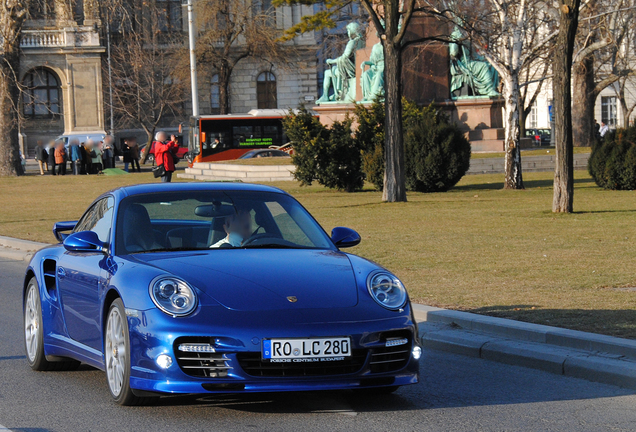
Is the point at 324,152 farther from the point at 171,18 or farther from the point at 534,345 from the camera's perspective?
the point at 171,18

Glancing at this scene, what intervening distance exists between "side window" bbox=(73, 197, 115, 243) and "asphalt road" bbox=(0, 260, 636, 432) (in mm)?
1022

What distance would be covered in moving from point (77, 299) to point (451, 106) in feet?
99.8

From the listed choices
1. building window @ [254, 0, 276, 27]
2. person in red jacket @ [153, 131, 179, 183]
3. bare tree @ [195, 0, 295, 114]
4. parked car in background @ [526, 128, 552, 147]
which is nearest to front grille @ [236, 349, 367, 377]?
Answer: person in red jacket @ [153, 131, 179, 183]

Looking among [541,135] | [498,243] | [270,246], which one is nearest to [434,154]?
[498,243]

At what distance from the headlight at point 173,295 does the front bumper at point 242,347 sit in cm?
5

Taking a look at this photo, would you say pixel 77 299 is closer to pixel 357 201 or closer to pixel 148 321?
pixel 148 321

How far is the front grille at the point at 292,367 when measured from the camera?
5.21m

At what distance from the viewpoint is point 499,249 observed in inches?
532

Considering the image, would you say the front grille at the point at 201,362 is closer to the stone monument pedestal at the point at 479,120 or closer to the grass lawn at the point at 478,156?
the grass lawn at the point at 478,156

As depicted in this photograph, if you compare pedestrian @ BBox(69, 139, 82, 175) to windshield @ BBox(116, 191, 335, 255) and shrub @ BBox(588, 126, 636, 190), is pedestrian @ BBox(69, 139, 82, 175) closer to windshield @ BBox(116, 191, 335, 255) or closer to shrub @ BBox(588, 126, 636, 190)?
shrub @ BBox(588, 126, 636, 190)

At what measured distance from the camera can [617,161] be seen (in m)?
25.2

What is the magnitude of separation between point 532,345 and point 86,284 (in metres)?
3.30

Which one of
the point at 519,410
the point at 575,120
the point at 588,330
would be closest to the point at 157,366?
the point at 519,410

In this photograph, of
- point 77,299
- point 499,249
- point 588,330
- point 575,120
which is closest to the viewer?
point 77,299
